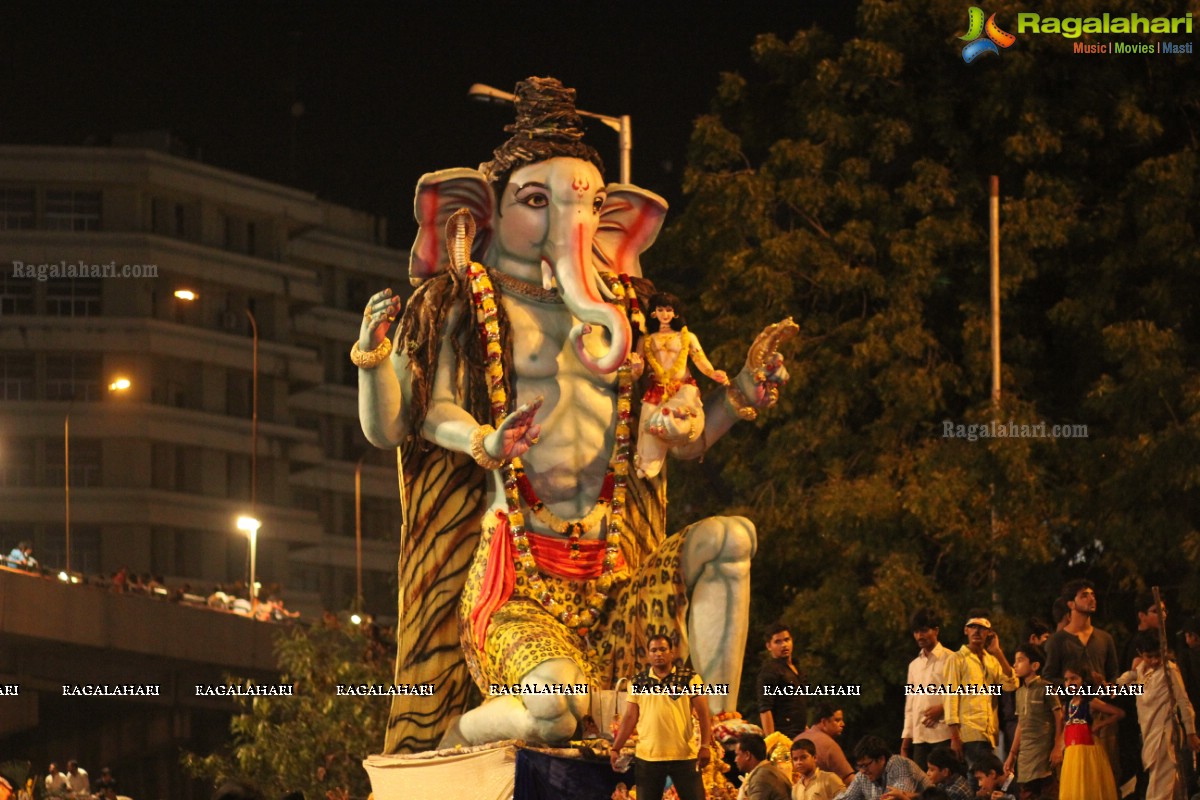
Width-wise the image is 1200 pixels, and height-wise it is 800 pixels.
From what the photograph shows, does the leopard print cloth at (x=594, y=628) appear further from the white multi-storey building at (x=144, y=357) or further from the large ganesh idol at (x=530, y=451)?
the white multi-storey building at (x=144, y=357)

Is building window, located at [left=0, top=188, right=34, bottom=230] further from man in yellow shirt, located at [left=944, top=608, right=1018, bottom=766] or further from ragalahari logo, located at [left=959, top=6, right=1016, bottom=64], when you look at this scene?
man in yellow shirt, located at [left=944, top=608, right=1018, bottom=766]

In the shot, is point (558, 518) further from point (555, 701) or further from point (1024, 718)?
point (1024, 718)

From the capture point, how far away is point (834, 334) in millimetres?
20438

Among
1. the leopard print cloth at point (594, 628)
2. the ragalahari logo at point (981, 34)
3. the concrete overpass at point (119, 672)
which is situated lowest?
the concrete overpass at point (119, 672)

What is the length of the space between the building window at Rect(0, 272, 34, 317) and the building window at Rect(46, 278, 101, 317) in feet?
1.44

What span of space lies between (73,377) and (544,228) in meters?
51.0

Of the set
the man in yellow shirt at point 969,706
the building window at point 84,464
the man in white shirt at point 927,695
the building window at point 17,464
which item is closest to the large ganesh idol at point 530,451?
the man in white shirt at point 927,695

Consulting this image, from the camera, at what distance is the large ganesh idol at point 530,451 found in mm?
11648

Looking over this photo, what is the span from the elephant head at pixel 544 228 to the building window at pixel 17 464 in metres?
50.4

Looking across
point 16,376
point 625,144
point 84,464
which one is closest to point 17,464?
point 84,464

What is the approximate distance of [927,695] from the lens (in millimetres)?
13242

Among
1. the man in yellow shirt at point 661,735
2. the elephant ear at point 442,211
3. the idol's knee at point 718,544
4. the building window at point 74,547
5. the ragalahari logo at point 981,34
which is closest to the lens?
the man in yellow shirt at point 661,735

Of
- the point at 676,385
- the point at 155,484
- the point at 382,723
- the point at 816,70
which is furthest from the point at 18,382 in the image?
the point at 676,385

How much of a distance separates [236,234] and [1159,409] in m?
47.1
